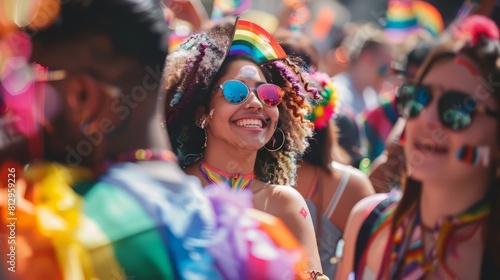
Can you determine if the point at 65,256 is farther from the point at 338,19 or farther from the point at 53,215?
the point at 338,19

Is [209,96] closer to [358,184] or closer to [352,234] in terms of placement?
[352,234]

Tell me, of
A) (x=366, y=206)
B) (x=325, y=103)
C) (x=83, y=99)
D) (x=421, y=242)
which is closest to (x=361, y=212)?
(x=366, y=206)

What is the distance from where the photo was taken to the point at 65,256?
165 centimetres

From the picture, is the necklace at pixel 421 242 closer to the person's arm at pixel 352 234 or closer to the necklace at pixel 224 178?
the person's arm at pixel 352 234

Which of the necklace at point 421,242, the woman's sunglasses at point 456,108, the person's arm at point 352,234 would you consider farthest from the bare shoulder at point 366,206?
the woman's sunglasses at point 456,108

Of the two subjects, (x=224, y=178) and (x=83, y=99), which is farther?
(x=224, y=178)

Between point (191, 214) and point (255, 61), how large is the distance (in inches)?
46.6

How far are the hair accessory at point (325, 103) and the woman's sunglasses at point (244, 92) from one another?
869 millimetres

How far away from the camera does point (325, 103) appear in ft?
12.3

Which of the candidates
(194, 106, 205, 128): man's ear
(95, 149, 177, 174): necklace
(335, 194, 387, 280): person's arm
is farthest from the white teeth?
(95, 149, 177, 174): necklace

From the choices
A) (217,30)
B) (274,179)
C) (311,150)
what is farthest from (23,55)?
(311,150)

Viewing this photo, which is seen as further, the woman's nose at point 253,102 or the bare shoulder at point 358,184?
the bare shoulder at point 358,184

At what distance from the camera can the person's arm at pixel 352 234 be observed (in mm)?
2446

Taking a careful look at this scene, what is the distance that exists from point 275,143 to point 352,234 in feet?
2.37
